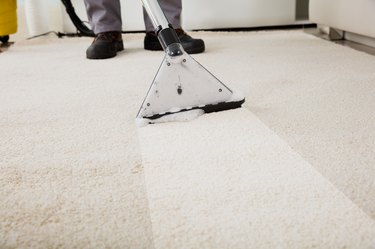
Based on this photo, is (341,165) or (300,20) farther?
(300,20)

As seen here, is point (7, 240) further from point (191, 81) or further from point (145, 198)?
point (191, 81)

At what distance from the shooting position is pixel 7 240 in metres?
0.46

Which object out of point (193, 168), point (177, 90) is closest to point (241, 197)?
point (193, 168)

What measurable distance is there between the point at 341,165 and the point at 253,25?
2137 millimetres

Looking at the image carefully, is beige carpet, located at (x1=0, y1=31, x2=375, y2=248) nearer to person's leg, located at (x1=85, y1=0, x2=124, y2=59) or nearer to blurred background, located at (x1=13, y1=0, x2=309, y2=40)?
person's leg, located at (x1=85, y1=0, x2=124, y2=59)

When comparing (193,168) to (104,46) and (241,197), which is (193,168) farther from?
(104,46)

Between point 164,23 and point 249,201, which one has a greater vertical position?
point 164,23

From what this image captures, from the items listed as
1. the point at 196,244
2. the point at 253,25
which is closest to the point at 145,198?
the point at 196,244

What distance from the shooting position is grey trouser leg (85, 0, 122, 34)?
1.78 metres

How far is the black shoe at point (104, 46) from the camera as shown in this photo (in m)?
1.68

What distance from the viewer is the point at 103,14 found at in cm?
177

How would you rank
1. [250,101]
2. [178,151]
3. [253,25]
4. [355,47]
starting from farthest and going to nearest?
[253,25], [355,47], [250,101], [178,151]

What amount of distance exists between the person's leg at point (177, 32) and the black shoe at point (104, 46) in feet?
0.45

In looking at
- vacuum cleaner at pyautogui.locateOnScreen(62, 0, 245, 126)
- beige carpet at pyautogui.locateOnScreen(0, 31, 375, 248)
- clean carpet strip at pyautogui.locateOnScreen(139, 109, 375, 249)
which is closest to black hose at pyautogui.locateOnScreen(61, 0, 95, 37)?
beige carpet at pyautogui.locateOnScreen(0, 31, 375, 248)
